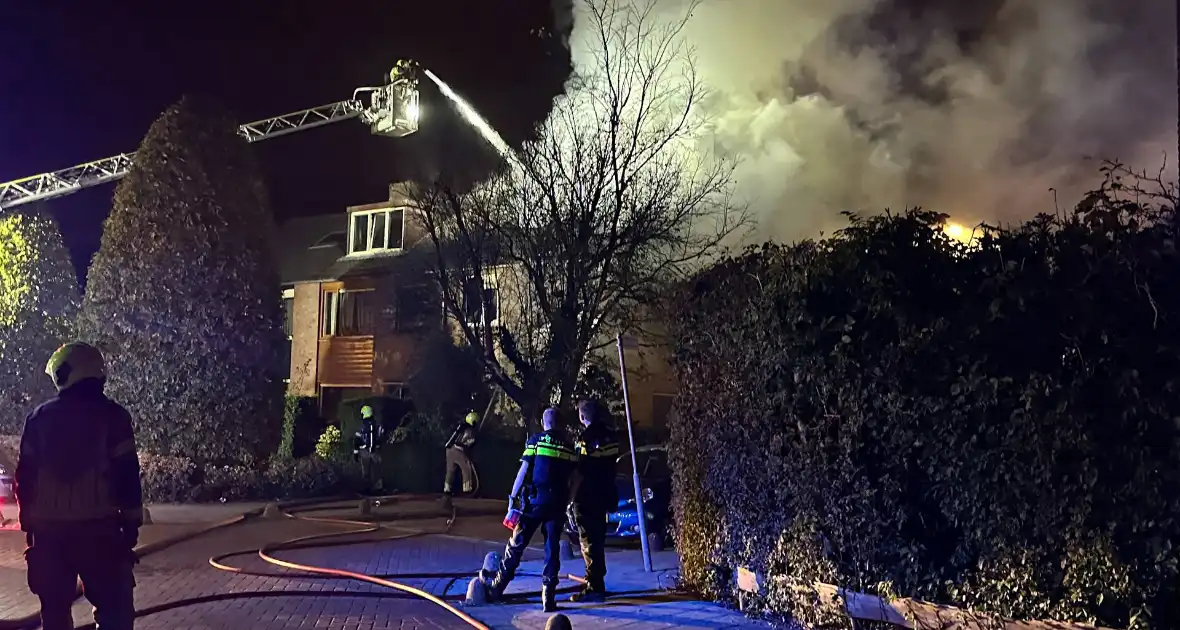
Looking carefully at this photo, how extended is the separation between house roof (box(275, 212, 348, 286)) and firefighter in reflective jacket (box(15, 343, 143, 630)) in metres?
24.5

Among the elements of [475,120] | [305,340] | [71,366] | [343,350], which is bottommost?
[71,366]

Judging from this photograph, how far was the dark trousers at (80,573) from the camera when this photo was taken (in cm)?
504

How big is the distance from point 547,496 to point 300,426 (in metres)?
17.0

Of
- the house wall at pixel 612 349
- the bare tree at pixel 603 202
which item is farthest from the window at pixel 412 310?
the bare tree at pixel 603 202

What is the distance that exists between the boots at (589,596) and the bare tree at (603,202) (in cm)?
684

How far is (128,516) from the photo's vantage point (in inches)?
205

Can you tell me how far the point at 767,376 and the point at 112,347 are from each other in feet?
47.2

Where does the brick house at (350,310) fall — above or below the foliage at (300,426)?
above

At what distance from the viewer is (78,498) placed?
506 centimetres

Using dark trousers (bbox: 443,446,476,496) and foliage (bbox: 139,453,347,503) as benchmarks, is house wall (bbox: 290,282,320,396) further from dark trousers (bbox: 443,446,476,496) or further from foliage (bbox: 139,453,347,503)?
dark trousers (bbox: 443,446,476,496)

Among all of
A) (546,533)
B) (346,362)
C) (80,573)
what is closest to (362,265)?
(346,362)

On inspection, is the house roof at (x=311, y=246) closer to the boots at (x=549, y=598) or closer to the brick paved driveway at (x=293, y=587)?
the brick paved driveway at (x=293, y=587)

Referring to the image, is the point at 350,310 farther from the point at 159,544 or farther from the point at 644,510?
the point at 644,510

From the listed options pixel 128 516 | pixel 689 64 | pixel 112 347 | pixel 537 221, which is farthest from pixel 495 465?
pixel 128 516
